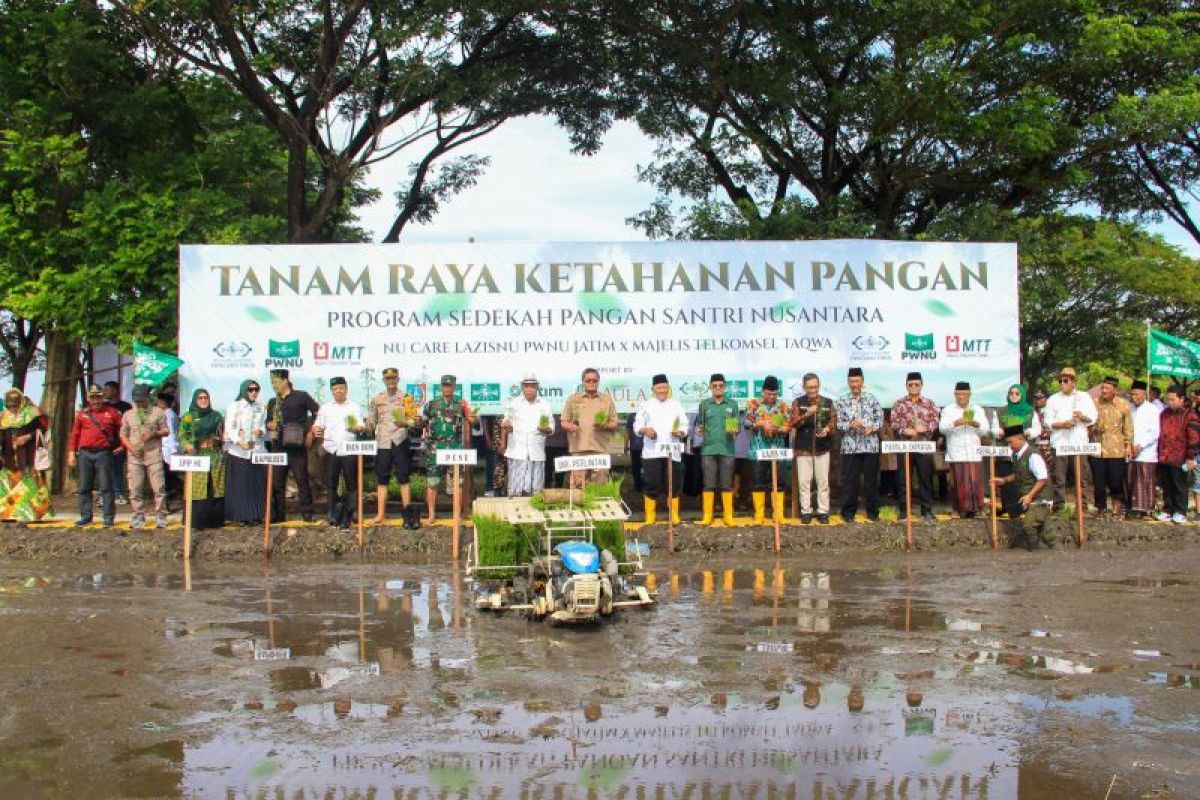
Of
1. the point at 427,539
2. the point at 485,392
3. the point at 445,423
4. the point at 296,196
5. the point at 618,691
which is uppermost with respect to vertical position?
the point at 296,196

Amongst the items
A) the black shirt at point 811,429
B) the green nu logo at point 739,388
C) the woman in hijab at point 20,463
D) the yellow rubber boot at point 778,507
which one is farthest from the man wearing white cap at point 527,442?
the woman in hijab at point 20,463

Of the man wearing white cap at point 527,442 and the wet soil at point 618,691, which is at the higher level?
the man wearing white cap at point 527,442

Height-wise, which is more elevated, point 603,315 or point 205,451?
point 603,315

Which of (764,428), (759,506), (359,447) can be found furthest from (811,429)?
(359,447)

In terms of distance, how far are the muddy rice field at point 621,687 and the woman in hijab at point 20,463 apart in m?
2.81

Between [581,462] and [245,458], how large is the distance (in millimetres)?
4503

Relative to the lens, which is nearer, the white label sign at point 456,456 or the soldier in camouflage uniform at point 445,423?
the white label sign at point 456,456

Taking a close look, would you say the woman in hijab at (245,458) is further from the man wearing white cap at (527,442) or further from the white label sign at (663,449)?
the white label sign at (663,449)

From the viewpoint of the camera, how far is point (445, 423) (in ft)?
51.1

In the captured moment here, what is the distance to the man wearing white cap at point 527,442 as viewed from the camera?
15680 millimetres

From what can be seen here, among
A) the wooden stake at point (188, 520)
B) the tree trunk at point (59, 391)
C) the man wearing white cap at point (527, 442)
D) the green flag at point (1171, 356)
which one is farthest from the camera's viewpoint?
the tree trunk at point (59, 391)

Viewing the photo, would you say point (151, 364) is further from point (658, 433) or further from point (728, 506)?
point (728, 506)

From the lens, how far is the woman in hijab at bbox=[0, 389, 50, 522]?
16.2 m

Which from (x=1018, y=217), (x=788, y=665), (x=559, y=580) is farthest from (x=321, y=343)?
(x=1018, y=217)
